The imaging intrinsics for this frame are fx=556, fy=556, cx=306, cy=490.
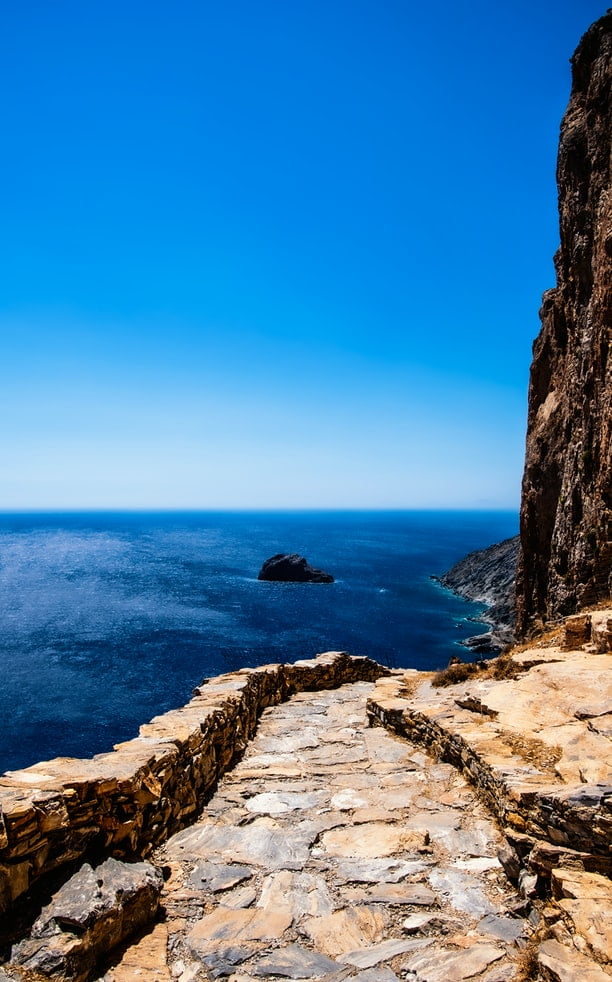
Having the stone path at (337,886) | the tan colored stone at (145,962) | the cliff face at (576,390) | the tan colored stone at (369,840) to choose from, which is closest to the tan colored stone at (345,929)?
the stone path at (337,886)

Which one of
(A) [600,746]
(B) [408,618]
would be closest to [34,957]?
(A) [600,746]

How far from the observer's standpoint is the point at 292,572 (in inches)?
4336

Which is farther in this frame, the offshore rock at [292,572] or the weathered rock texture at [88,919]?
the offshore rock at [292,572]

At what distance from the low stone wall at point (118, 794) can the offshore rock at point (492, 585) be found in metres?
63.0

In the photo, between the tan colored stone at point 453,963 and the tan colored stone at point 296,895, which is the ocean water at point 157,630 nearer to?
the tan colored stone at point 296,895

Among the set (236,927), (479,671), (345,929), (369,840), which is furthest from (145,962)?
(479,671)

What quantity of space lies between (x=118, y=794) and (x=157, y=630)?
6815cm

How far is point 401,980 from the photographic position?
4141 mm

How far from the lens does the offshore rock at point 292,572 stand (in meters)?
110

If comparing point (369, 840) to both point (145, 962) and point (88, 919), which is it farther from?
point (88, 919)

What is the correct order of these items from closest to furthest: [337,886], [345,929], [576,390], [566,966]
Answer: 1. [566,966]
2. [345,929]
3. [337,886]
4. [576,390]

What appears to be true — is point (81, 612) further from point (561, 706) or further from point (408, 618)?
point (561, 706)

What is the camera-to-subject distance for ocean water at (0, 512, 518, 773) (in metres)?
45.4

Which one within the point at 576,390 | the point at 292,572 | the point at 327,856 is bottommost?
the point at 292,572
